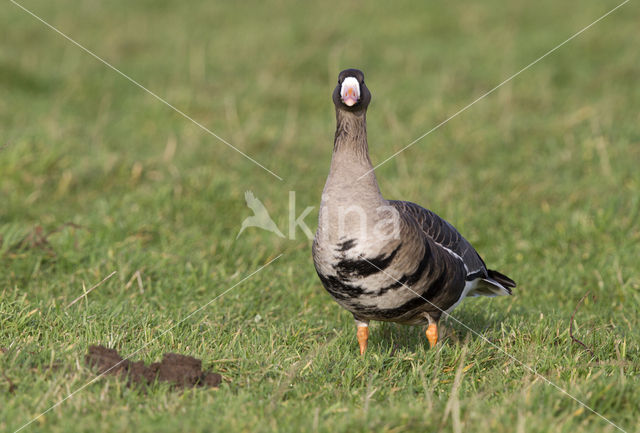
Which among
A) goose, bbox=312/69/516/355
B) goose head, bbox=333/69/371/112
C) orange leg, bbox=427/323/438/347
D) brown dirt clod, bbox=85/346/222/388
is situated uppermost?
goose head, bbox=333/69/371/112

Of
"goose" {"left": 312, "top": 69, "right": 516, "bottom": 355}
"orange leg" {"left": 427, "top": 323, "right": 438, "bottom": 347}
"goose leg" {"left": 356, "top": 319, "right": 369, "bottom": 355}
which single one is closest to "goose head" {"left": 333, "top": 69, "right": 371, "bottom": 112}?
"goose" {"left": 312, "top": 69, "right": 516, "bottom": 355}

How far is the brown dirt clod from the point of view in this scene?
3.87 metres

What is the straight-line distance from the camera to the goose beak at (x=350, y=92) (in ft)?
14.5

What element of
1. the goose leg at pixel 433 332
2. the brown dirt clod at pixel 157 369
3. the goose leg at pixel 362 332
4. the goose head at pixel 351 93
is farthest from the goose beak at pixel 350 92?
the brown dirt clod at pixel 157 369

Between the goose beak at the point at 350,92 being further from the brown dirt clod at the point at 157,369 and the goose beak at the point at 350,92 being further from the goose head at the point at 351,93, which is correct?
the brown dirt clod at the point at 157,369

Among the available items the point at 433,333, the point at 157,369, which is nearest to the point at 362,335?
the point at 433,333

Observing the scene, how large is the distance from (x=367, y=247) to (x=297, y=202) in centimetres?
369

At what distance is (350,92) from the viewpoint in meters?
4.43

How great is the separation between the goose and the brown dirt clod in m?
0.95

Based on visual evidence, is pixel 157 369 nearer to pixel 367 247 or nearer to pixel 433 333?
pixel 367 247

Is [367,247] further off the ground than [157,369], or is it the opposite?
[367,247]

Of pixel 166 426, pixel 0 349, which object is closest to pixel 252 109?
pixel 0 349

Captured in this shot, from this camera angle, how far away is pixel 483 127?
9.66 m

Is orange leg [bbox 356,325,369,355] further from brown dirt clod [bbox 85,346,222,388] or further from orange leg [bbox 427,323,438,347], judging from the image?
brown dirt clod [bbox 85,346,222,388]
